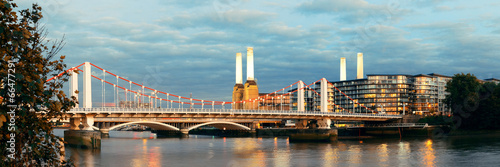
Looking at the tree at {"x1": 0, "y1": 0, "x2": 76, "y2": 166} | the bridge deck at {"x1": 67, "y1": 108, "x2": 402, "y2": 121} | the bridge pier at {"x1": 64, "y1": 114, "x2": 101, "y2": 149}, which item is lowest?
the bridge pier at {"x1": 64, "y1": 114, "x2": 101, "y2": 149}

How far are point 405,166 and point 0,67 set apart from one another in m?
40.9

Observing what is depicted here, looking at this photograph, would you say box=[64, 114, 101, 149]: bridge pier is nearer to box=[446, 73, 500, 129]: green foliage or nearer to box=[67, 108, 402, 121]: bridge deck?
box=[67, 108, 402, 121]: bridge deck

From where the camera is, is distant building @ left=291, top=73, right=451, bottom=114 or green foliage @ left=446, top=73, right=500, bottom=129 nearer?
green foliage @ left=446, top=73, right=500, bottom=129

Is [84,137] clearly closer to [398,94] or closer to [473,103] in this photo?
[473,103]

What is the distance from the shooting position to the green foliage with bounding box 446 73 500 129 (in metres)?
93.0

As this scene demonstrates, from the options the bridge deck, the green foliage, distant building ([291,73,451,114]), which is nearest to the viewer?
the bridge deck

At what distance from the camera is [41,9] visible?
9859 millimetres

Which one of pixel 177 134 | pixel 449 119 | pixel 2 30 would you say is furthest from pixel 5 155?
pixel 177 134

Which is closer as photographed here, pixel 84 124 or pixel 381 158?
pixel 381 158

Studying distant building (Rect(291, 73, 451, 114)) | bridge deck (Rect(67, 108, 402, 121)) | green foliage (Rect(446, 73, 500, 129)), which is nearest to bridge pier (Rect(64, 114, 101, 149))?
bridge deck (Rect(67, 108, 402, 121))

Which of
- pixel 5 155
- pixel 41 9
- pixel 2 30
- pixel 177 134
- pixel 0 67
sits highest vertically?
→ pixel 41 9

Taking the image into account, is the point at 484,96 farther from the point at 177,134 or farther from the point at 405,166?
the point at 177,134

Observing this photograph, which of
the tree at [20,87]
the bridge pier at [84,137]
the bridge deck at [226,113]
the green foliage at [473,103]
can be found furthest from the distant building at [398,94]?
the tree at [20,87]

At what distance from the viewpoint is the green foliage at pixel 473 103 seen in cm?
9300
